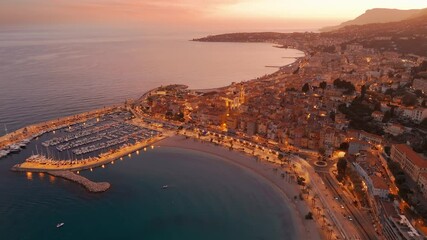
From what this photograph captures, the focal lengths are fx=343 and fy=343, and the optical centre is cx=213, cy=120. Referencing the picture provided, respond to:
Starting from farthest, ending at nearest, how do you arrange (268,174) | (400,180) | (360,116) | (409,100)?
(409,100)
(360,116)
(268,174)
(400,180)

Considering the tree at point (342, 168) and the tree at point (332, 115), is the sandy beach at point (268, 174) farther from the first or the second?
the tree at point (332, 115)

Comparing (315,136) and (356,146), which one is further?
(315,136)

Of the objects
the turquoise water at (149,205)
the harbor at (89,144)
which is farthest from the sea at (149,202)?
the harbor at (89,144)

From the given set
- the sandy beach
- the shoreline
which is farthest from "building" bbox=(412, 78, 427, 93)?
the shoreline

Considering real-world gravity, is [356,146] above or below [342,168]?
above

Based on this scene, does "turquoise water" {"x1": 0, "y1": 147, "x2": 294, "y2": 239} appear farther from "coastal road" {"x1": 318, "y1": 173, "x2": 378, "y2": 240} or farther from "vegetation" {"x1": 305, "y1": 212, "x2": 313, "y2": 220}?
"coastal road" {"x1": 318, "y1": 173, "x2": 378, "y2": 240}

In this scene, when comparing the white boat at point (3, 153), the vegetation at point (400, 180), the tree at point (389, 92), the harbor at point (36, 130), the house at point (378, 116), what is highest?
the tree at point (389, 92)

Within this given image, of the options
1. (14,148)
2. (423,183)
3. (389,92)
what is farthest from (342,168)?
(14,148)

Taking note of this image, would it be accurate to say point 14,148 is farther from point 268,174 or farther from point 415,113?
point 415,113
